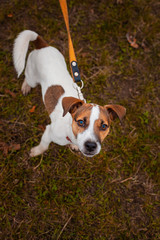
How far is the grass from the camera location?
12.2 feet

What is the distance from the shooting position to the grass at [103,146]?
12.2ft

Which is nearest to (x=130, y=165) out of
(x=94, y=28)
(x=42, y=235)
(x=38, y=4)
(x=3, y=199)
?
(x=42, y=235)

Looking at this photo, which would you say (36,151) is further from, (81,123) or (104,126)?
(104,126)

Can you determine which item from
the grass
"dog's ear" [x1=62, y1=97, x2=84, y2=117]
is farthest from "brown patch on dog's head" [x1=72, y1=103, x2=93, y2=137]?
the grass

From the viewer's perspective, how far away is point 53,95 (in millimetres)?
3281

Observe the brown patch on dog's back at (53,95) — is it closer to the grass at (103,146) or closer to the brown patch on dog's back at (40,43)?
the brown patch on dog's back at (40,43)

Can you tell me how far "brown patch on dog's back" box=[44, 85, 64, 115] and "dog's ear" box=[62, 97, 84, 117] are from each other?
523 mm

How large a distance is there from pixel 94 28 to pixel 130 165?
3861 mm

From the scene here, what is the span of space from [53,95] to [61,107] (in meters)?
0.28

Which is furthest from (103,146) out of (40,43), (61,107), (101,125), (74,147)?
(40,43)

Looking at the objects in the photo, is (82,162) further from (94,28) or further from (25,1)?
(25,1)

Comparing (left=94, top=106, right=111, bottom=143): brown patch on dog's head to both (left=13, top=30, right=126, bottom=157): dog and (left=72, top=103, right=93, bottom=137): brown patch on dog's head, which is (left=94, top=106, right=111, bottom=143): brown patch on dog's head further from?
(left=72, top=103, right=93, bottom=137): brown patch on dog's head

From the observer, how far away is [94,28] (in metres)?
5.24

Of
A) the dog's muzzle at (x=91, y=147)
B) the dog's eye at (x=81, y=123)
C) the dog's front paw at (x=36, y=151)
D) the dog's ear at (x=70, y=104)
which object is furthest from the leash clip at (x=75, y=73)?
the dog's front paw at (x=36, y=151)
